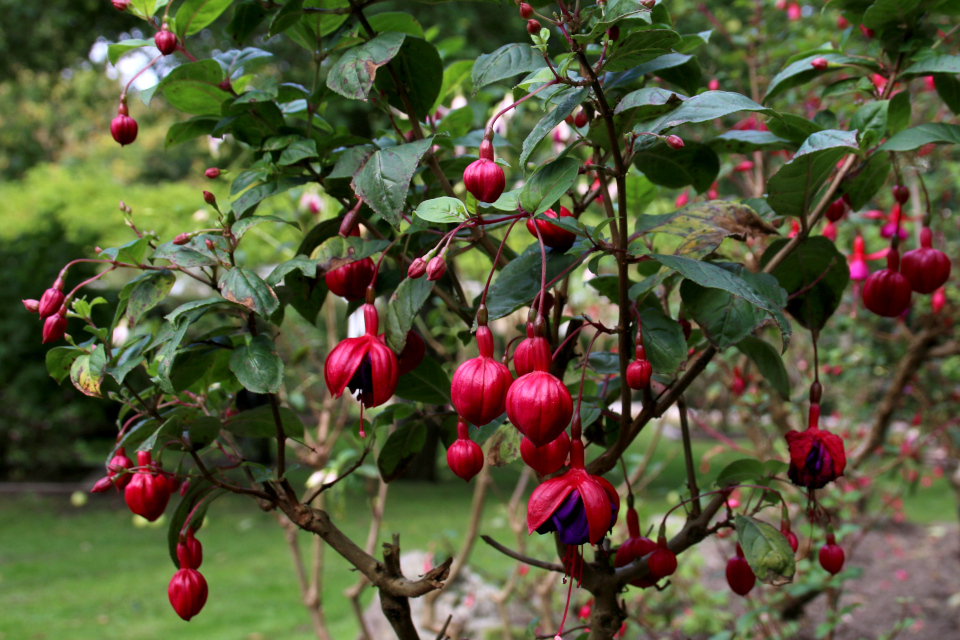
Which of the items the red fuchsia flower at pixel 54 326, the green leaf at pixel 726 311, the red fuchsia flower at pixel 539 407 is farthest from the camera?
the red fuchsia flower at pixel 54 326

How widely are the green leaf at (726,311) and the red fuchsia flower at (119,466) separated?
0.58 m

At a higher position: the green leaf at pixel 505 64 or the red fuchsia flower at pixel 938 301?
the green leaf at pixel 505 64

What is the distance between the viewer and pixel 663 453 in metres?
8.05

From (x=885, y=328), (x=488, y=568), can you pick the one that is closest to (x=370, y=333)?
(x=885, y=328)

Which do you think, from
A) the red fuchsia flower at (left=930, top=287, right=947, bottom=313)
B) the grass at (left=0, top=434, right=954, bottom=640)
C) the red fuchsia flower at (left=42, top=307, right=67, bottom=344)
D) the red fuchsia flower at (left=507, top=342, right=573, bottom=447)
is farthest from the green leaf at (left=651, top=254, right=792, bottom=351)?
the red fuchsia flower at (left=930, top=287, right=947, bottom=313)

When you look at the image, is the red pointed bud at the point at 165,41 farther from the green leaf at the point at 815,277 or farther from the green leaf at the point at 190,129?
the green leaf at the point at 815,277

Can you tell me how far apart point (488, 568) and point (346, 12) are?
3424mm

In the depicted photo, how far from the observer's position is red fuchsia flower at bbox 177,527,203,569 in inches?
29.5

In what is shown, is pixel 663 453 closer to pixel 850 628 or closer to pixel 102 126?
pixel 850 628

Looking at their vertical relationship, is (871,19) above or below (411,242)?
above

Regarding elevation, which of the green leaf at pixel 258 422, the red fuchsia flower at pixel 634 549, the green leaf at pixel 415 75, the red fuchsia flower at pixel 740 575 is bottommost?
the red fuchsia flower at pixel 740 575

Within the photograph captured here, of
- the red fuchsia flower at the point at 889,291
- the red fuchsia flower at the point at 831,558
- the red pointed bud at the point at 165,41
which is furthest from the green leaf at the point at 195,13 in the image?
the red fuchsia flower at the point at 831,558

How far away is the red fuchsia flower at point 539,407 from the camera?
480 mm

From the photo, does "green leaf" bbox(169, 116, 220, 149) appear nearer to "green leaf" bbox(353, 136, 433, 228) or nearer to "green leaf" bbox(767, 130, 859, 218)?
"green leaf" bbox(353, 136, 433, 228)
